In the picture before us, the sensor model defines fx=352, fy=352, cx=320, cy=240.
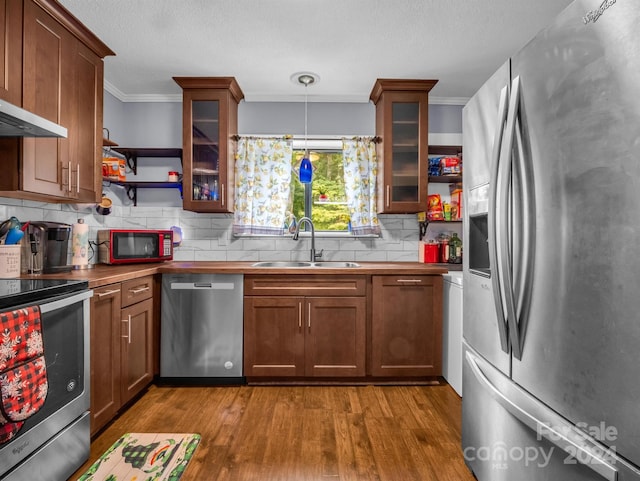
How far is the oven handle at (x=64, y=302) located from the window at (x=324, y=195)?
2.00 m

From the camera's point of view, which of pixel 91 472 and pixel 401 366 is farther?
pixel 401 366

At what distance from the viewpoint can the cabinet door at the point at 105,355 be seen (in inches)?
74.7

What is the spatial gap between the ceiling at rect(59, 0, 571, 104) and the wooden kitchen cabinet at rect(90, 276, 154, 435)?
165 centimetres

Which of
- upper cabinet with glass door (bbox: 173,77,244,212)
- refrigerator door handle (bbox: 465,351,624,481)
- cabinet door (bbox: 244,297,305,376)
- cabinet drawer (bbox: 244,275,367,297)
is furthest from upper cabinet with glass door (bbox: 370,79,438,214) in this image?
refrigerator door handle (bbox: 465,351,624,481)

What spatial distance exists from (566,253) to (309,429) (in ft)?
5.60

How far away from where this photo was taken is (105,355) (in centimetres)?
201

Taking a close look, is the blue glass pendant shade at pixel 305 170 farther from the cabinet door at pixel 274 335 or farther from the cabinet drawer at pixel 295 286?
the cabinet door at pixel 274 335

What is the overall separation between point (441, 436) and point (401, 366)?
2.26 feet

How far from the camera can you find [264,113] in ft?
11.1

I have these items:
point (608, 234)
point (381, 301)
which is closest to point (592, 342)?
point (608, 234)

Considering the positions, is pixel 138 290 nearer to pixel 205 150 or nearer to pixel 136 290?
pixel 136 290

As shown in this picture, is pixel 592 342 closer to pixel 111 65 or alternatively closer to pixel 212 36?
pixel 212 36

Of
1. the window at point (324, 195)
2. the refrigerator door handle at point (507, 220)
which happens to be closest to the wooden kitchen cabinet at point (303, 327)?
the window at point (324, 195)

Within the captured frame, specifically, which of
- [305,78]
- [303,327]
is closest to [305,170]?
[305,78]
